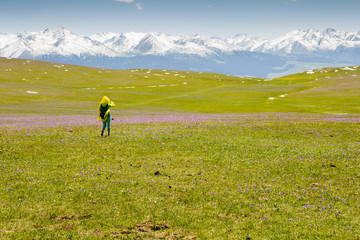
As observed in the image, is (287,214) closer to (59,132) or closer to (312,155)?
(312,155)

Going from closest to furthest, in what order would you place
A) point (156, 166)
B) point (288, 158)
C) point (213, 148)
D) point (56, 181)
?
point (56, 181)
point (156, 166)
point (288, 158)
point (213, 148)

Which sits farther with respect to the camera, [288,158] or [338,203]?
[288,158]

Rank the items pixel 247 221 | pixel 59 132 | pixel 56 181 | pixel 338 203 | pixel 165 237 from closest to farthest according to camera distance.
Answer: pixel 165 237, pixel 247 221, pixel 338 203, pixel 56 181, pixel 59 132

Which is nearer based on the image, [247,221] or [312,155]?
[247,221]

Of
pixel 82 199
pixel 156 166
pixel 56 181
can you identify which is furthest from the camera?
pixel 156 166

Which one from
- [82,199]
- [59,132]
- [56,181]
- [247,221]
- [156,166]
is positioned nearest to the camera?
Answer: [247,221]

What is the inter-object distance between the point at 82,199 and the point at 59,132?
17765 millimetres

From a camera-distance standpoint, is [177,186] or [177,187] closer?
[177,187]

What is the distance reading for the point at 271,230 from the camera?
11453 mm

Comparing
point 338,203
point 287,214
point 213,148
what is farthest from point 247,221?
point 213,148

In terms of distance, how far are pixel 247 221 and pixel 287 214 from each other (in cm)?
227

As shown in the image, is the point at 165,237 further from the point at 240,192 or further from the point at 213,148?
the point at 213,148

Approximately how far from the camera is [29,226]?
11.7 m

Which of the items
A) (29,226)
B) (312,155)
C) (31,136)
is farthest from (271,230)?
(31,136)
